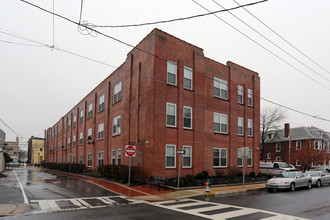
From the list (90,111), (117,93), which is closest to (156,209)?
(117,93)

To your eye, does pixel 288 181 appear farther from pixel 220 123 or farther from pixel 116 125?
pixel 116 125

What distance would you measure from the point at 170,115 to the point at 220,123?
6016 millimetres

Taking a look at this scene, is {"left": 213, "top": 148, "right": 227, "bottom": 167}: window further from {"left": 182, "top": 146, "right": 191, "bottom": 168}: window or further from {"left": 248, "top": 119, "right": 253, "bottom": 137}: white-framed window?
{"left": 248, "top": 119, "right": 253, "bottom": 137}: white-framed window

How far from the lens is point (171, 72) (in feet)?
71.4

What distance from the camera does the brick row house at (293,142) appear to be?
177ft

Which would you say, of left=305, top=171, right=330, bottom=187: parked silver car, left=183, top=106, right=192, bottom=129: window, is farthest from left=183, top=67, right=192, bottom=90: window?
left=305, top=171, right=330, bottom=187: parked silver car

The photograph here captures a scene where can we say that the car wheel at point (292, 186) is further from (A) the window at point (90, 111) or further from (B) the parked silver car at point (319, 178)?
(A) the window at point (90, 111)

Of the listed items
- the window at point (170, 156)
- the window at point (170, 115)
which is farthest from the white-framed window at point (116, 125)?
the window at point (170, 156)

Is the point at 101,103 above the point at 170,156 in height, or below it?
above

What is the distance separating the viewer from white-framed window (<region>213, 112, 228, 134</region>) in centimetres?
2478

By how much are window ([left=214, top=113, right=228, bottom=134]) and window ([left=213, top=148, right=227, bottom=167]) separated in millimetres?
1659

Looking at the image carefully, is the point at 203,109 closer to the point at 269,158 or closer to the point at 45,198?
the point at 45,198

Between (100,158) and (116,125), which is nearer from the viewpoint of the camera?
(116,125)

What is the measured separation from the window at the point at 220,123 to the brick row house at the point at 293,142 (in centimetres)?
3206
